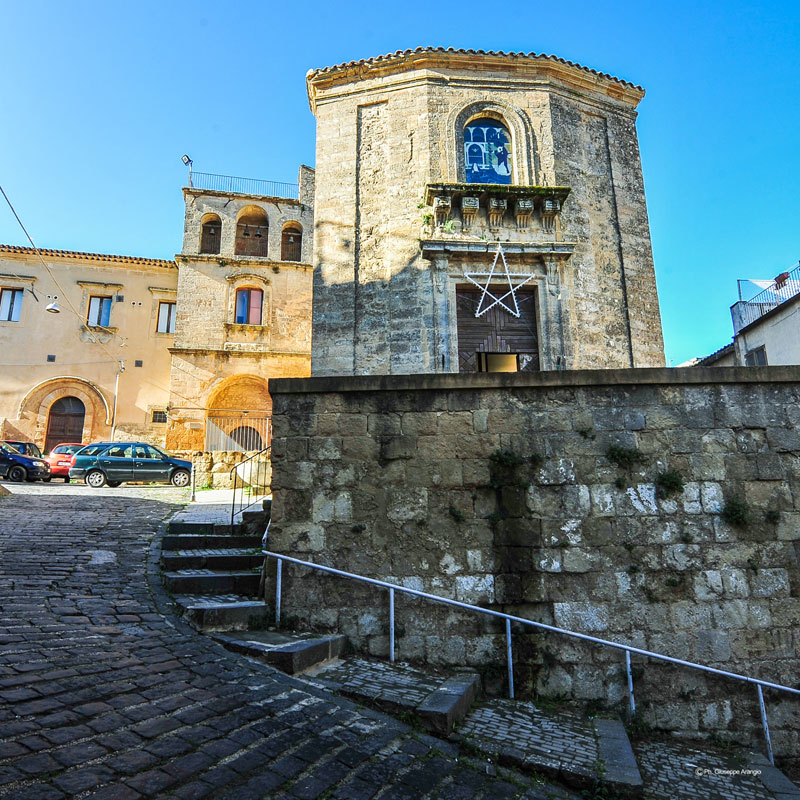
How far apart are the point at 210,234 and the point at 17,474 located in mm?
12011

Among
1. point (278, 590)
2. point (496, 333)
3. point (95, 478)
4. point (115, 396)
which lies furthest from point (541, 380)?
point (115, 396)

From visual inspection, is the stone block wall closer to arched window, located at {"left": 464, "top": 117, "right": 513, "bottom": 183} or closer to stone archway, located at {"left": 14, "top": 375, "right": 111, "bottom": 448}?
arched window, located at {"left": 464, "top": 117, "right": 513, "bottom": 183}

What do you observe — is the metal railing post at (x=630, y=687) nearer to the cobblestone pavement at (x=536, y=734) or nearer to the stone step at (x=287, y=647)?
the cobblestone pavement at (x=536, y=734)

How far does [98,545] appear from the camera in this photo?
7.63 meters

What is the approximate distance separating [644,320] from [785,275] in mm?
10402

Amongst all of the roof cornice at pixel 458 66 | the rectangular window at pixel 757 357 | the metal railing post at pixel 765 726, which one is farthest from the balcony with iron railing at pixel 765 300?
the metal railing post at pixel 765 726

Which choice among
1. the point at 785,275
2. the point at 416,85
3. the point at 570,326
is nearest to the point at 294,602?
the point at 570,326

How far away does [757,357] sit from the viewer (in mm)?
17391

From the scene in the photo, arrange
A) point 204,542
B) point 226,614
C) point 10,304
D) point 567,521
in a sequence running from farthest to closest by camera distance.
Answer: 1. point 10,304
2. point 204,542
3. point 567,521
4. point 226,614

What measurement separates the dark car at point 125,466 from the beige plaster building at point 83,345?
6335mm

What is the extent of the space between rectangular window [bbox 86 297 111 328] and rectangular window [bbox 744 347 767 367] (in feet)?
82.4

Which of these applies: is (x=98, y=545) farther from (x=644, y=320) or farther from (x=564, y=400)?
(x=644, y=320)

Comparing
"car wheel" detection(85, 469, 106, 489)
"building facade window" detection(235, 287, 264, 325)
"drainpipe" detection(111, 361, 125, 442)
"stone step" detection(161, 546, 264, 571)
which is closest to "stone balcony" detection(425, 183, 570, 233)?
"stone step" detection(161, 546, 264, 571)

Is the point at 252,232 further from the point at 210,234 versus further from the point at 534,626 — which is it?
the point at 534,626
